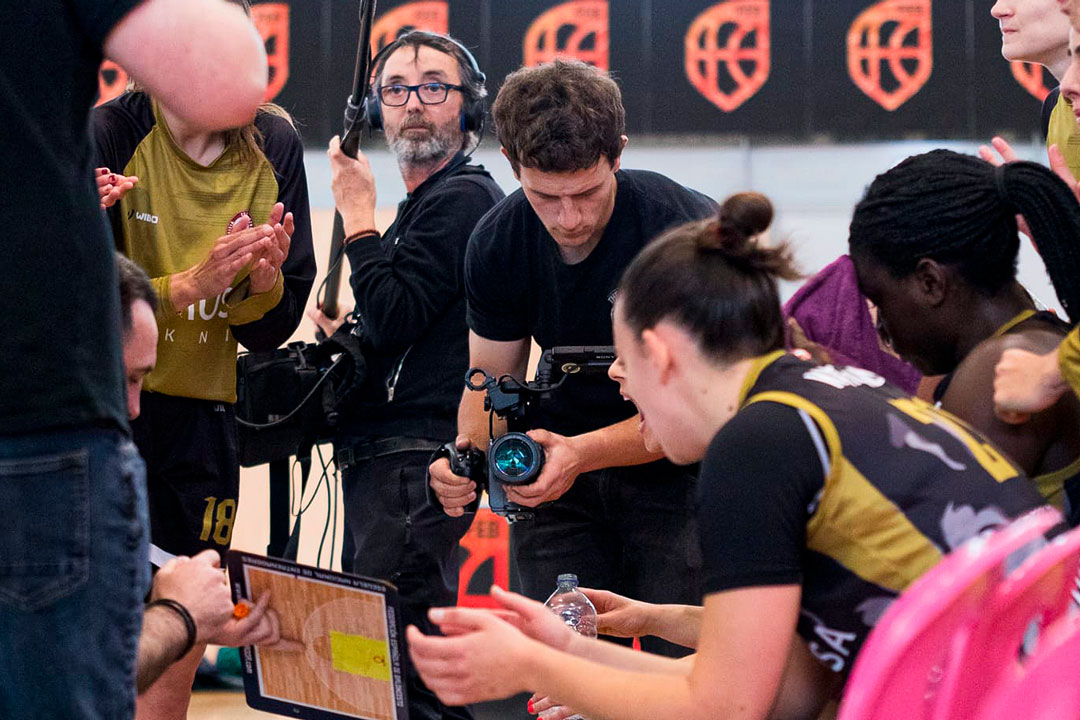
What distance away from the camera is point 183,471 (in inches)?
90.6

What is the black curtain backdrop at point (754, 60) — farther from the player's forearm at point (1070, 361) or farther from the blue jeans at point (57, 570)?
the blue jeans at point (57, 570)

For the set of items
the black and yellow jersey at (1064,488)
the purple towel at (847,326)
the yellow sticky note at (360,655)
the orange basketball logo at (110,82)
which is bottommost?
the yellow sticky note at (360,655)

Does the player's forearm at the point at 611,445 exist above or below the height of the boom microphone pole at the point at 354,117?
below

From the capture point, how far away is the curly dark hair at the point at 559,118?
2.17 metres

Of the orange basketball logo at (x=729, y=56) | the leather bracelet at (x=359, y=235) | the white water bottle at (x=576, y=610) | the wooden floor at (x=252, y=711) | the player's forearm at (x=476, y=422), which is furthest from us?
the orange basketball logo at (x=729, y=56)

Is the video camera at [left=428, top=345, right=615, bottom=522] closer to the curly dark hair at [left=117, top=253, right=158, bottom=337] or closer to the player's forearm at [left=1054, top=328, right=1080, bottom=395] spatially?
the curly dark hair at [left=117, top=253, right=158, bottom=337]

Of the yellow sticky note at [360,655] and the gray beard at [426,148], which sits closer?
the yellow sticky note at [360,655]

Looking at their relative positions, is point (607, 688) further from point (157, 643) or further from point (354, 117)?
point (354, 117)

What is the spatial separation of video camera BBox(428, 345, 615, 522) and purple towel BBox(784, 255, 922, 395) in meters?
0.38

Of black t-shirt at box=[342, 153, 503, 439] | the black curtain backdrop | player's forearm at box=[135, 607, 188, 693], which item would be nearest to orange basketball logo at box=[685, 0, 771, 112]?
the black curtain backdrop

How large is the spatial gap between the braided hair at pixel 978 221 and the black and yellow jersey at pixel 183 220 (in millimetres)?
1209

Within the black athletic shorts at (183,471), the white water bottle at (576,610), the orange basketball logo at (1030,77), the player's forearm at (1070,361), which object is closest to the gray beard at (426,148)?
the black athletic shorts at (183,471)

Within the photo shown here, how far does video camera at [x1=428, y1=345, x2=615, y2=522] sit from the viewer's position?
2.16m

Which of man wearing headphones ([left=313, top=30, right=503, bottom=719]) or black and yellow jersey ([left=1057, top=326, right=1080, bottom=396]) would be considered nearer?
→ black and yellow jersey ([left=1057, top=326, right=1080, bottom=396])
